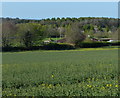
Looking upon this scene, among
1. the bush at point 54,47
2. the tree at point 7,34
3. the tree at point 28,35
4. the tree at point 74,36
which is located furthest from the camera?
the tree at point 74,36

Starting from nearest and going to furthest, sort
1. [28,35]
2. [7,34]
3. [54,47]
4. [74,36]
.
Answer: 1. [7,34]
2. [54,47]
3. [28,35]
4. [74,36]

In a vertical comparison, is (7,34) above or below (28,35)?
above

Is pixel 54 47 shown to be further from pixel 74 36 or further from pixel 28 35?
pixel 74 36

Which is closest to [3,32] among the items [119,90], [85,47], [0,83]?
[85,47]

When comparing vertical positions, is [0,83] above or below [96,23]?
below

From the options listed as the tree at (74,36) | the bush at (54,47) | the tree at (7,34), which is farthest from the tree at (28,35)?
the tree at (74,36)

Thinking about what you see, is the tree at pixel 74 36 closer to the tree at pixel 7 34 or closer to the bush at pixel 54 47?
the bush at pixel 54 47

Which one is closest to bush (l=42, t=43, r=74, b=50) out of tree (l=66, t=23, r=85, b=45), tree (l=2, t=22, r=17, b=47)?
tree (l=66, t=23, r=85, b=45)

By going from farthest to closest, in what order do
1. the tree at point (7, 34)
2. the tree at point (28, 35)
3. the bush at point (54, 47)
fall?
the tree at point (28, 35) → the bush at point (54, 47) → the tree at point (7, 34)

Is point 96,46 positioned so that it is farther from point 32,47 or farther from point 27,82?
point 27,82

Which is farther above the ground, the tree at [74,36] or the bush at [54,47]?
the tree at [74,36]

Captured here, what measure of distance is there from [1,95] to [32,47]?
55.4m

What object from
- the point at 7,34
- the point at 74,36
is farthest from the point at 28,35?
the point at 74,36

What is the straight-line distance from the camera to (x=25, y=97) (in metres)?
8.20
